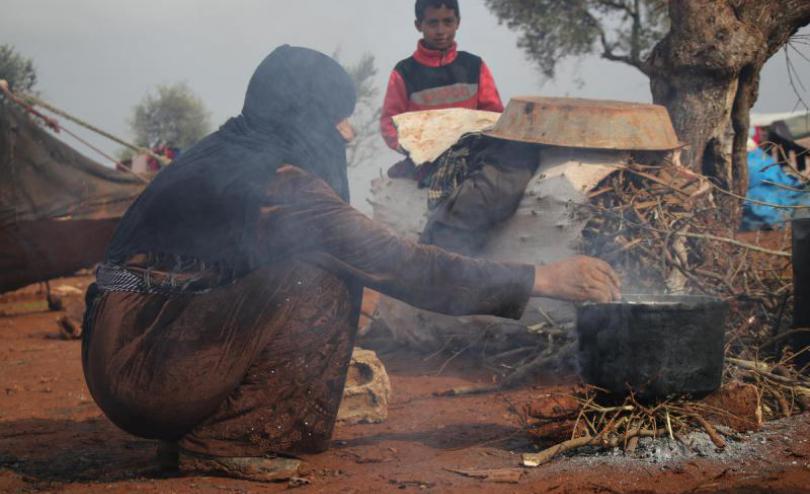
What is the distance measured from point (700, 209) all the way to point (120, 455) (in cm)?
355

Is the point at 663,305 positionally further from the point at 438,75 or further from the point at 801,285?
the point at 438,75

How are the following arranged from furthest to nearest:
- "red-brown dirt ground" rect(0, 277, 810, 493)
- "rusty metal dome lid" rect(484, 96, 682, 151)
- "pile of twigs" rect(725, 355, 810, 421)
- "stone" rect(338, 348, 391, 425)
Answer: "rusty metal dome lid" rect(484, 96, 682, 151), "stone" rect(338, 348, 391, 425), "pile of twigs" rect(725, 355, 810, 421), "red-brown dirt ground" rect(0, 277, 810, 493)

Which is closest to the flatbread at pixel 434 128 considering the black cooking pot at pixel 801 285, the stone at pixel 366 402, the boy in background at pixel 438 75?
the boy in background at pixel 438 75

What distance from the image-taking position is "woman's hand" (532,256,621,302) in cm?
302

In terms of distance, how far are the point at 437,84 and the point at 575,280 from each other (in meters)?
4.13

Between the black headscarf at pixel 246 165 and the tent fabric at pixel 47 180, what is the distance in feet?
20.0

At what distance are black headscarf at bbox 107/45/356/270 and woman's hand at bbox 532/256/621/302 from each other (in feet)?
3.12

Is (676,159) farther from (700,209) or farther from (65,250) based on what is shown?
(65,250)

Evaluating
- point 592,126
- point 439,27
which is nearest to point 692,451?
point 592,126

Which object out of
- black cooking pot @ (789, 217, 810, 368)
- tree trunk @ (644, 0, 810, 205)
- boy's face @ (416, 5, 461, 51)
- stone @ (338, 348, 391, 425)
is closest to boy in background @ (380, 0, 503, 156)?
boy's face @ (416, 5, 461, 51)

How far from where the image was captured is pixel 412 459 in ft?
11.1

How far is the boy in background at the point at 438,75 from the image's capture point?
6797mm

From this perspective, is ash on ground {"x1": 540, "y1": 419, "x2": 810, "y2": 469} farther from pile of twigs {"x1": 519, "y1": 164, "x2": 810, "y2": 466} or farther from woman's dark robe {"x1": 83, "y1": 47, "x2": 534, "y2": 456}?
pile of twigs {"x1": 519, "y1": 164, "x2": 810, "y2": 466}

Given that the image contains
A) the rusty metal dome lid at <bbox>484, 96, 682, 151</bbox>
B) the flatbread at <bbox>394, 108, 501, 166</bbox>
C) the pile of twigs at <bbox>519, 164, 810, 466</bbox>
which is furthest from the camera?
the flatbread at <bbox>394, 108, 501, 166</bbox>
